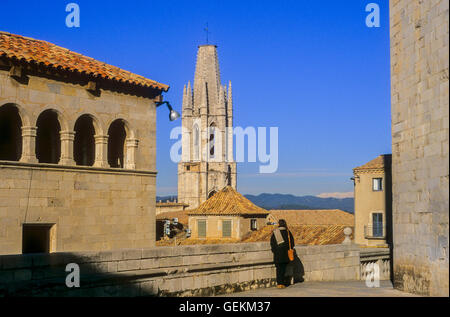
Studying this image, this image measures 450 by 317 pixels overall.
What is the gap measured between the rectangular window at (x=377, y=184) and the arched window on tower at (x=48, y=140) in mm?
29493

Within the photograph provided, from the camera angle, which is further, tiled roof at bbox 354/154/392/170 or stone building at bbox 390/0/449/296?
tiled roof at bbox 354/154/392/170

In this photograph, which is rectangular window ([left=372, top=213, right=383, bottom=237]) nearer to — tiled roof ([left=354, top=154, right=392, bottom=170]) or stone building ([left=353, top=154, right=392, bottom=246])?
stone building ([left=353, top=154, right=392, bottom=246])

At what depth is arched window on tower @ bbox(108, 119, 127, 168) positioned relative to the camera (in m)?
19.1

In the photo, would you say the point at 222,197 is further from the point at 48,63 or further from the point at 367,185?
the point at 48,63

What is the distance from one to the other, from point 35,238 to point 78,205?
4.95 ft

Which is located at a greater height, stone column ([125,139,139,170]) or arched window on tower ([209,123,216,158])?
arched window on tower ([209,123,216,158])

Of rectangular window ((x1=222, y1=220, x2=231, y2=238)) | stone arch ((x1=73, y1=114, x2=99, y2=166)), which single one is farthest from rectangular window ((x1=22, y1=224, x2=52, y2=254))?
rectangular window ((x1=222, y1=220, x2=231, y2=238))

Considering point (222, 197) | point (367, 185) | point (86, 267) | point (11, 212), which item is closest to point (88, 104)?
point (11, 212)

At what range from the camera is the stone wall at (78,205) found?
15609mm

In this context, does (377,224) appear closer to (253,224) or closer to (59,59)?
(253,224)

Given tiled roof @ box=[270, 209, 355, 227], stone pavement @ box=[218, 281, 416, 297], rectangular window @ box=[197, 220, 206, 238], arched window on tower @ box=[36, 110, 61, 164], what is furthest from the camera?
tiled roof @ box=[270, 209, 355, 227]

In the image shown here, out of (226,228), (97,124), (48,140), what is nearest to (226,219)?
(226,228)

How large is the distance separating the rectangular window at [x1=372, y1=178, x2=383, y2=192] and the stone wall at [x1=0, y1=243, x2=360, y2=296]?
27.3 meters
